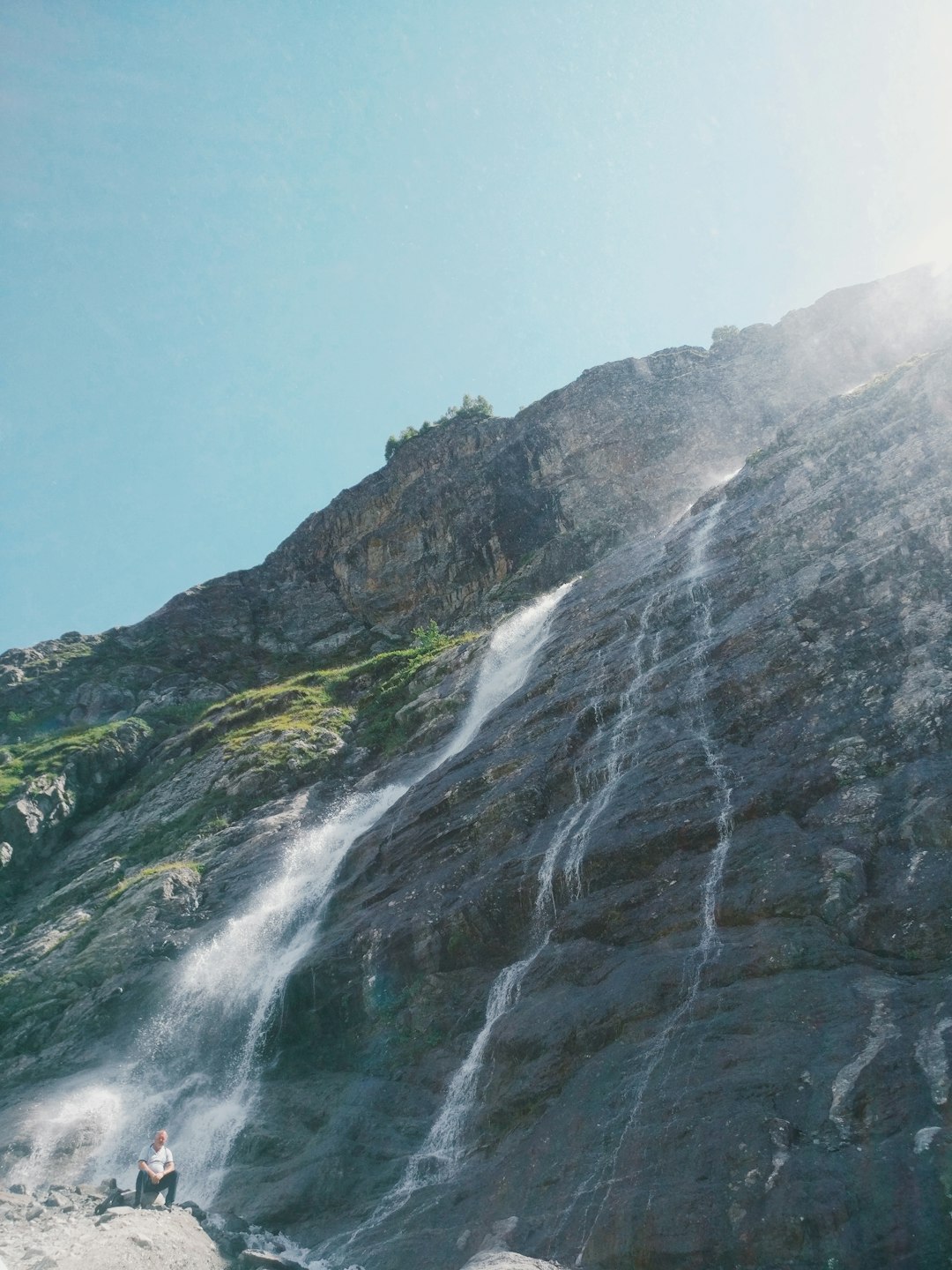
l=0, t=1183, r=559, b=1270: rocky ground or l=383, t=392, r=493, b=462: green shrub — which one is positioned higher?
l=383, t=392, r=493, b=462: green shrub

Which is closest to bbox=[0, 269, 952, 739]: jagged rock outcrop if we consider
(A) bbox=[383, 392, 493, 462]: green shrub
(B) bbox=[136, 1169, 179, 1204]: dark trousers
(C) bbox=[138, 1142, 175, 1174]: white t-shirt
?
(A) bbox=[383, 392, 493, 462]: green shrub

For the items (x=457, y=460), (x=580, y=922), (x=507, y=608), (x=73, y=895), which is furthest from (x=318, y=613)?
(x=580, y=922)

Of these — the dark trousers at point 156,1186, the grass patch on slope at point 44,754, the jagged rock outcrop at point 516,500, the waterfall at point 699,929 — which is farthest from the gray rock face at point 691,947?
the jagged rock outcrop at point 516,500

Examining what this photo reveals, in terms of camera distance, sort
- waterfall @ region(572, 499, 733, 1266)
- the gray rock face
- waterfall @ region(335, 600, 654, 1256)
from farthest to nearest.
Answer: waterfall @ region(335, 600, 654, 1256) → waterfall @ region(572, 499, 733, 1266) → the gray rock face

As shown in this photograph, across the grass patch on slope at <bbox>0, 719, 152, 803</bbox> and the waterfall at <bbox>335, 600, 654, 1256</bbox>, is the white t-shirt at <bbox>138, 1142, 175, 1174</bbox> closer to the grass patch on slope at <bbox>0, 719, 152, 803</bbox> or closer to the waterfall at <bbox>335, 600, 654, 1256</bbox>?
the waterfall at <bbox>335, 600, 654, 1256</bbox>

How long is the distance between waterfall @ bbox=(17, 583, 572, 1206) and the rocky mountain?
10 centimetres

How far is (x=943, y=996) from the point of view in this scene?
11.9 metres

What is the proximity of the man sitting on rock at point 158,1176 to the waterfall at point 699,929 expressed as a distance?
724 cm

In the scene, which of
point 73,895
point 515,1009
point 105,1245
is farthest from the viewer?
point 73,895

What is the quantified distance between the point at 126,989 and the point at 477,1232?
600 inches

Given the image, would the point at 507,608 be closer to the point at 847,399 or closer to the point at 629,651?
the point at 847,399

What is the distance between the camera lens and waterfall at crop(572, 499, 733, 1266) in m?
11.9

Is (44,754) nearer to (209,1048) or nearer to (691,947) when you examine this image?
(209,1048)

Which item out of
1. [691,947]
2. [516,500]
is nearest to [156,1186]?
[691,947]
